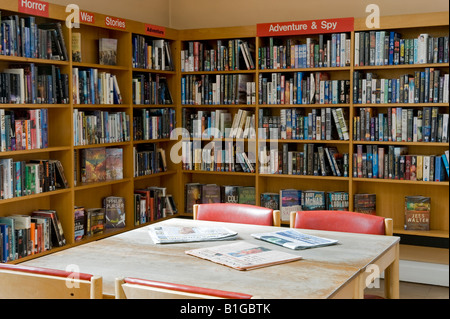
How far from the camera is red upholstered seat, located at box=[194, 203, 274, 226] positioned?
3371mm

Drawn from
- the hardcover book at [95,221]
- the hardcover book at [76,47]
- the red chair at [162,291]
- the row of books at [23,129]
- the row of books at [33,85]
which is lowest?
the hardcover book at [95,221]

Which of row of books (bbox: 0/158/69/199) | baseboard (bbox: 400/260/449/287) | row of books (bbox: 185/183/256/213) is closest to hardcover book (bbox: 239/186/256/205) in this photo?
row of books (bbox: 185/183/256/213)

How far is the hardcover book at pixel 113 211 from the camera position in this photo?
16.4 feet

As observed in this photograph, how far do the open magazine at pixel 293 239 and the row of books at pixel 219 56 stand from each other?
2622 mm

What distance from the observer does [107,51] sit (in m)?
4.88

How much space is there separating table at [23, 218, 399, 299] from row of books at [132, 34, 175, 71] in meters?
2.41

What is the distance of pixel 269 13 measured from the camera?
18.0 ft

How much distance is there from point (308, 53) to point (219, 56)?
79 cm

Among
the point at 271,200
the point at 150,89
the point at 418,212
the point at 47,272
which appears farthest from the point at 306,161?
the point at 47,272

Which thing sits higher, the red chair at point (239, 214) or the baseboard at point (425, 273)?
the red chair at point (239, 214)

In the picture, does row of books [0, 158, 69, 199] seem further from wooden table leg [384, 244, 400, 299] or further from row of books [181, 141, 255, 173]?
wooden table leg [384, 244, 400, 299]

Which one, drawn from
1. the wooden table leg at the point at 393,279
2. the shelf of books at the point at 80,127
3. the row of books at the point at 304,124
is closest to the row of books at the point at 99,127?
the shelf of books at the point at 80,127

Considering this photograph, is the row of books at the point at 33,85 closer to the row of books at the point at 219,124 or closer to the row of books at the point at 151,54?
the row of books at the point at 151,54

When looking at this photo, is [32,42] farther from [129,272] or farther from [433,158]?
[433,158]
